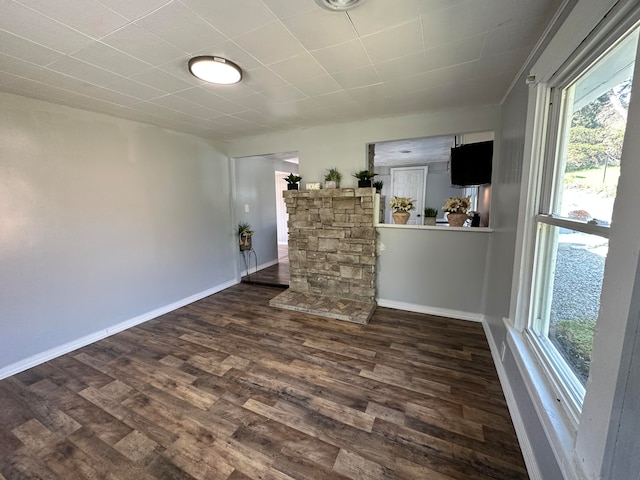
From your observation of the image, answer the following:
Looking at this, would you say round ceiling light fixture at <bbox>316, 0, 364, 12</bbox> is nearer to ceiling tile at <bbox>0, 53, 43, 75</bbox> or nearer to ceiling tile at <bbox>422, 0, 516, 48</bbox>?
ceiling tile at <bbox>422, 0, 516, 48</bbox>

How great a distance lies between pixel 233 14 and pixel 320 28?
0.47m

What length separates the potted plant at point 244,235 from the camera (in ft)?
→ 14.7

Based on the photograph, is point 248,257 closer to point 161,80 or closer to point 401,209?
point 401,209

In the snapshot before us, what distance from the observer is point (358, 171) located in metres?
3.24

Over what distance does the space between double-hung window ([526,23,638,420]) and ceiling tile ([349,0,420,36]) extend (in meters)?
0.85

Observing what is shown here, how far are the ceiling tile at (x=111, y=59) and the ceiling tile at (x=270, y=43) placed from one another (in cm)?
79

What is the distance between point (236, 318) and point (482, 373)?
8.47 feet

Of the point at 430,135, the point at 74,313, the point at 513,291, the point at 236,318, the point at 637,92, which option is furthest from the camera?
the point at 236,318

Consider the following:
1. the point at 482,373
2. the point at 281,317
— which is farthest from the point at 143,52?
the point at 482,373

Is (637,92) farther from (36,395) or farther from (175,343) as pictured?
(36,395)

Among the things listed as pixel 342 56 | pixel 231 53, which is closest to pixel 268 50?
pixel 231 53

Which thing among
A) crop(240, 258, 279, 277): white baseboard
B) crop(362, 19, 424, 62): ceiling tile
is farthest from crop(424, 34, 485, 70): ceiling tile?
crop(240, 258, 279, 277): white baseboard

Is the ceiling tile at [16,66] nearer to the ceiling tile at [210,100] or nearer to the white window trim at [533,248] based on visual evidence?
the ceiling tile at [210,100]

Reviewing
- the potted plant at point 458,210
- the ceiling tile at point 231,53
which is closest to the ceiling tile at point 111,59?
the ceiling tile at point 231,53
